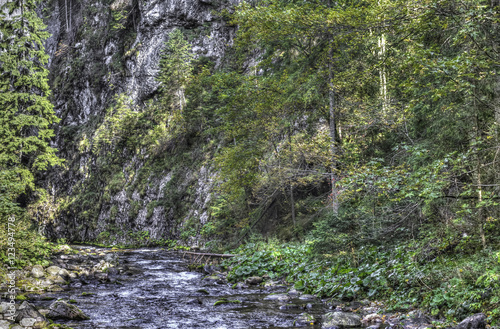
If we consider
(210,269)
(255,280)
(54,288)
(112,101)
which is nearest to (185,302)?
(255,280)

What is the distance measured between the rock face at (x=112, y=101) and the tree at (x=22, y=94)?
10.3 metres

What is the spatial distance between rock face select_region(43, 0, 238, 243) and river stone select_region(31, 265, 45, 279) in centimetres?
1110

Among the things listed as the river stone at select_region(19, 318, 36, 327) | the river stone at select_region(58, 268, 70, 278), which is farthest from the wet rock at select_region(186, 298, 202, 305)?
the river stone at select_region(58, 268, 70, 278)

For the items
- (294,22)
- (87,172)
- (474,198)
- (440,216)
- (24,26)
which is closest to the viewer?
(474,198)

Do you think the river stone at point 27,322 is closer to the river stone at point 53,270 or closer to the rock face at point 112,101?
the river stone at point 53,270

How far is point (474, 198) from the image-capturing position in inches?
215

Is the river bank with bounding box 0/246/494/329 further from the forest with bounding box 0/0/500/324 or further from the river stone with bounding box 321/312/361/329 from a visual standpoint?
the forest with bounding box 0/0/500/324

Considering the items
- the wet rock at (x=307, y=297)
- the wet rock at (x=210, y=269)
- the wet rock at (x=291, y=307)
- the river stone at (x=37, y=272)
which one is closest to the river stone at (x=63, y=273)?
the river stone at (x=37, y=272)

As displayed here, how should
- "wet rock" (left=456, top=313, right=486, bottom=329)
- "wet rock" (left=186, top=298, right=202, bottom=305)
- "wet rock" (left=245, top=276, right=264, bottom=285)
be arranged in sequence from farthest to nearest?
1. "wet rock" (left=245, top=276, right=264, bottom=285)
2. "wet rock" (left=186, top=298, right=202, bottom=305)
3. "wet rock" (left=456, top=313, right=486, bottom=329)

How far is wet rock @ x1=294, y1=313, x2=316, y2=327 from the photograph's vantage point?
5.97 m

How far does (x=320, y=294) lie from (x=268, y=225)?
7481mm

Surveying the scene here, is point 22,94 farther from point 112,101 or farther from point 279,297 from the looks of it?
point 112,101

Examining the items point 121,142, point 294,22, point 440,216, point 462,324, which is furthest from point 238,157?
point 121,142

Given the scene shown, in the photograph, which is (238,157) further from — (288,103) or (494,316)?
(494,316)
